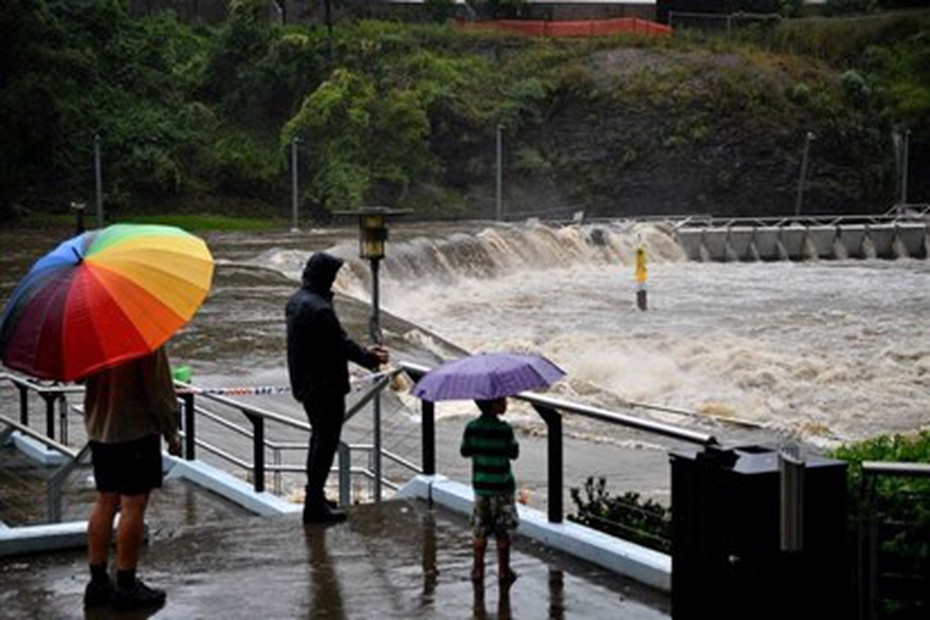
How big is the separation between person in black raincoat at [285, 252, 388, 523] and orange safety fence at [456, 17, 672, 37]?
62.7m

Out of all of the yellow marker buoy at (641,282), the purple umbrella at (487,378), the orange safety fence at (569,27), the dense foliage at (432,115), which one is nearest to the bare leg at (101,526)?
the purple umbrella at (487,378)

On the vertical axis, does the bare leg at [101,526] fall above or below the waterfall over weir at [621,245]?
above

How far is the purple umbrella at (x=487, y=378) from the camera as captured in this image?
7.45m

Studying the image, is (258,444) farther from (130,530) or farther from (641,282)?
(641,282)

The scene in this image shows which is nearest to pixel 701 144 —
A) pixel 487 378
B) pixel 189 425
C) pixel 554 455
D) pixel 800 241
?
pixel 800 241

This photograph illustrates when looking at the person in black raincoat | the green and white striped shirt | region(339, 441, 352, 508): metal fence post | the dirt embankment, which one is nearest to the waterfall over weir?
the dirt embankment

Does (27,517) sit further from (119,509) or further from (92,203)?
(92,203)

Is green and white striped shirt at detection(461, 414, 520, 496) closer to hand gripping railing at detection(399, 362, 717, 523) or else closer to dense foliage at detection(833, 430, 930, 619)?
hand gripping railing at detection(399, 362, 717, 523)

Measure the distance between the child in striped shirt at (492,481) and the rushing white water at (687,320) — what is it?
14095mm

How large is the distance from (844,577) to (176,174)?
169ft

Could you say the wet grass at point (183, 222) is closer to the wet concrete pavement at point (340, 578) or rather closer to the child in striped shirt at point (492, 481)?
the wet concrete pavement at point (340, 578)

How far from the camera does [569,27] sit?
72375 millimetres

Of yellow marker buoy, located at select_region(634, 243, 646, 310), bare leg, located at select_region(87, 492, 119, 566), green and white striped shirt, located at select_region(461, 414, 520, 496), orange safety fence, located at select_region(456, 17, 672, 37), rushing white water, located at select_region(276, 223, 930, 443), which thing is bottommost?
rushing white water, located at select_region(276, 223, 930, 443)

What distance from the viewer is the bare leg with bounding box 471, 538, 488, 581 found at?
7.50 meters
